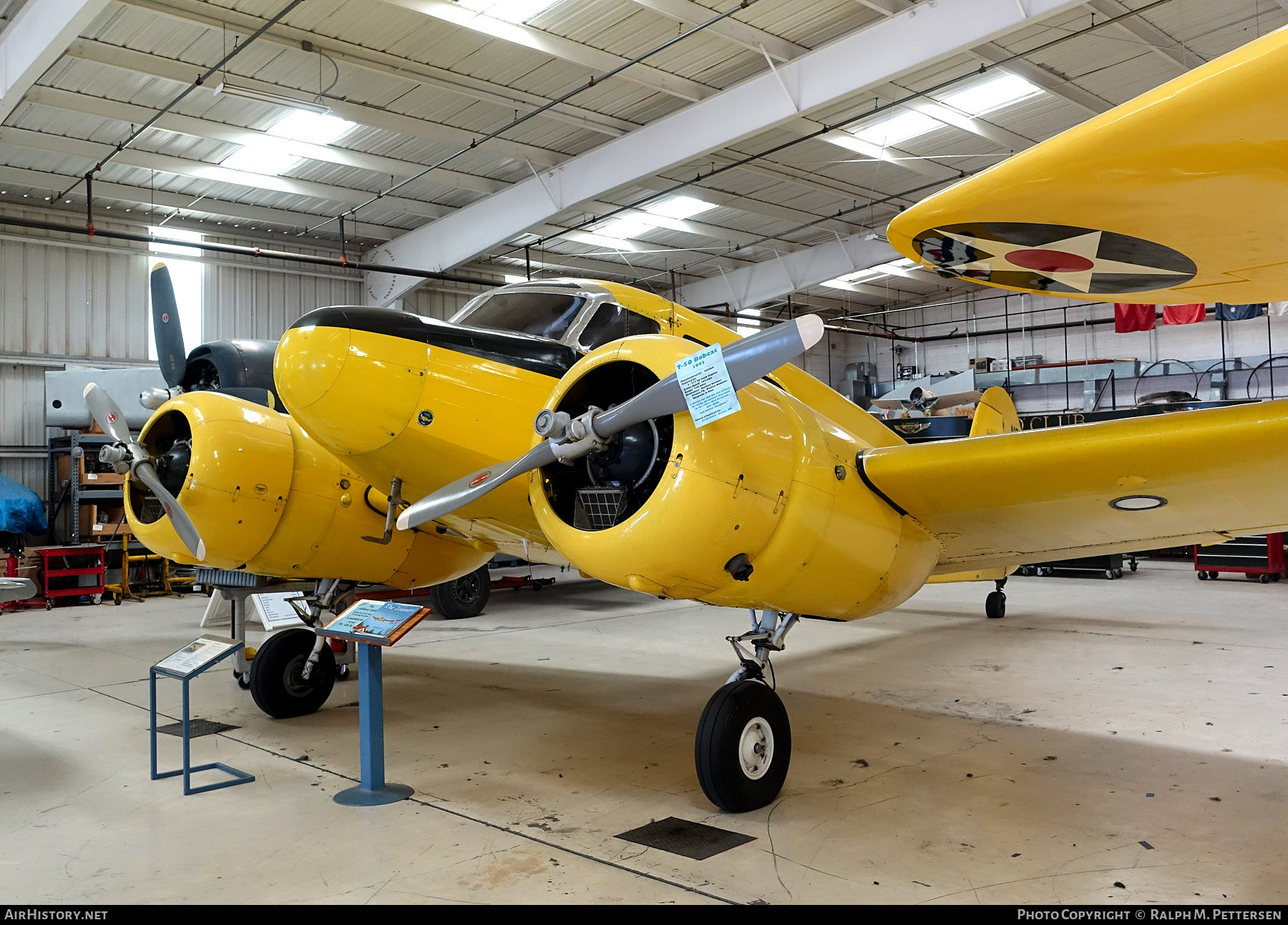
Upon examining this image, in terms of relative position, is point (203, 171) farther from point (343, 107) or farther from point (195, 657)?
point (195, 657)

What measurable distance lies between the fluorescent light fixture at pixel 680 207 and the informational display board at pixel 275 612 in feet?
43.7

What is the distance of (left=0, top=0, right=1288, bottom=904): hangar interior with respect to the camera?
453cm

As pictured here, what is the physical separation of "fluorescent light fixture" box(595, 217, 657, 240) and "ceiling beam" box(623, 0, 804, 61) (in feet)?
25.5

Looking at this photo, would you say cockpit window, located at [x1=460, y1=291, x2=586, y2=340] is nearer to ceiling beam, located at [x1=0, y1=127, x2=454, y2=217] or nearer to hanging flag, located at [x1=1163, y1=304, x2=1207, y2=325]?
ceiling beam, located at [x1=0, y1=127, x2=454, y2=217]

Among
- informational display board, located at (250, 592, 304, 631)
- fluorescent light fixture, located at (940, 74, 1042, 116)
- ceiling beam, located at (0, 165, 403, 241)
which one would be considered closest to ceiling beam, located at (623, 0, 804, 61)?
fluorescent light fixture, located at (940, 74, 1042, 116)

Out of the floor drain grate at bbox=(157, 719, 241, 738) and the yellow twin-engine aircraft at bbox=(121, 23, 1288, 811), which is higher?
the yellow twin-engine aircraft at bbox=(121, 23, 1288, 811)

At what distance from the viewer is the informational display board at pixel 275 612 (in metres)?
8.49

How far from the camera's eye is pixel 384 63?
42.3ft

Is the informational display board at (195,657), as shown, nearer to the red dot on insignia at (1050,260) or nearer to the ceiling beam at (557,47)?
the red dot on insignia at (1050,260)

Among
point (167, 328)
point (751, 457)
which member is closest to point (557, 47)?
point (167, 328)

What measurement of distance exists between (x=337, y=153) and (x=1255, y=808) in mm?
16329

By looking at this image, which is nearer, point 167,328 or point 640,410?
point 640,410

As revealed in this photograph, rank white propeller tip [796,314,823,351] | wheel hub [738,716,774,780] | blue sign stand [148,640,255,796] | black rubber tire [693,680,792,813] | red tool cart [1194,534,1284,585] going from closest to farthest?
white propeller tip [796,314,823,351] < black rubber tire [693,680,792,813] < wheel hub [738,716,774,780] < blue sign stand [148,640,255,796] < red tool cart [1194,534,1284,585]

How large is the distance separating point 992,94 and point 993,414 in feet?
24.1
